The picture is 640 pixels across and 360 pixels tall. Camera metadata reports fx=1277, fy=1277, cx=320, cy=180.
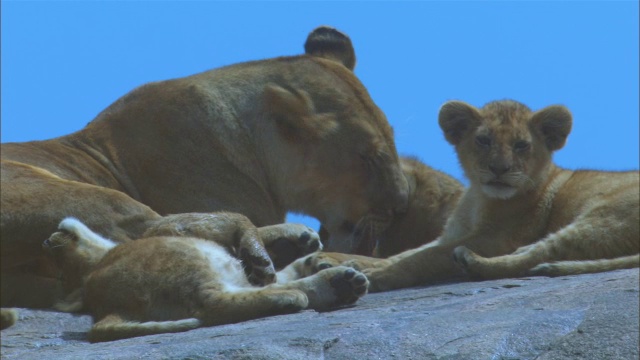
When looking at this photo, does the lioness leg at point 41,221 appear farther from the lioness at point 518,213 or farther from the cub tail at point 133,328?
the cub tail at point 133,328

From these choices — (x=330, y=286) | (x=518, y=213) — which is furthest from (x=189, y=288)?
(x=518, y=213)

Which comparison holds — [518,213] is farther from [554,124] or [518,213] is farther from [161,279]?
[161,279]

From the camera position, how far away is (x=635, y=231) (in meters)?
7.34

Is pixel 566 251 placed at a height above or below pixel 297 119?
below

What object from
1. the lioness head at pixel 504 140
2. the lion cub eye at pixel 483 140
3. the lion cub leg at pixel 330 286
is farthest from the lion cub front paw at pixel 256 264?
the lion cub eye at pixel 483 140

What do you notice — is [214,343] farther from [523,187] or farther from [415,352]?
[523,187]

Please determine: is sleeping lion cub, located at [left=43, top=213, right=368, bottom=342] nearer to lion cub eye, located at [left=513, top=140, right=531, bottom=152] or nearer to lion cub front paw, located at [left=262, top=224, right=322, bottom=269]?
lion cub front paw, located at [left=262, top=224, right=322, bottom=269]

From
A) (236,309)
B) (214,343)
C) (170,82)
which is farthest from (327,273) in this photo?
(170,82)

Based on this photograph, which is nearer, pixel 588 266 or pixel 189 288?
pixel 189 288

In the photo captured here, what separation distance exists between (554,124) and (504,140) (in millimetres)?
453

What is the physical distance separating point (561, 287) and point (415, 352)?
4.27 ft

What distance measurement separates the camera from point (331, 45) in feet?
33.6

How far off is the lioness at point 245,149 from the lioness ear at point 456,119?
70 centimetres

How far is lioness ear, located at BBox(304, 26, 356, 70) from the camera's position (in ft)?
33.6
